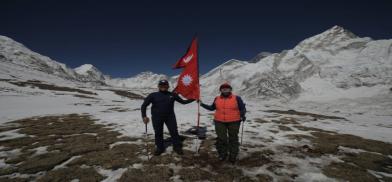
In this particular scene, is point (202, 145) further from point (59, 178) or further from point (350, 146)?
point (350, 146)

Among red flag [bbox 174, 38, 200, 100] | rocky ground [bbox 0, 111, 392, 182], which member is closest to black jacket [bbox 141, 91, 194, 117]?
red flag [bbox 174, 38, 200, 100]

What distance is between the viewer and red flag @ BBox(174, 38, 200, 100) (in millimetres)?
10039

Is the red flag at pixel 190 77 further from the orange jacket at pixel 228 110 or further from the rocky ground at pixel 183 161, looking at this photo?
the rocky ground at pixel 183 161

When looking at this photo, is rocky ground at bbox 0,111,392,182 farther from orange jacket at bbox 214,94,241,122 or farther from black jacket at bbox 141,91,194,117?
black jacket at bbox 141,91,194,117

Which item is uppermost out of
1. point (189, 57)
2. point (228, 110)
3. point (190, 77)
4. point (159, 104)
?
point (189, 57)

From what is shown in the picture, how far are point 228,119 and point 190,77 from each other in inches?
123

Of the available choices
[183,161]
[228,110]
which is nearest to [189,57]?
[228,110]

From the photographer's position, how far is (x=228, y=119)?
27.2 feet

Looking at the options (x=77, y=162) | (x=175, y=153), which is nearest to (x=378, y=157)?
(x=175, y=153)

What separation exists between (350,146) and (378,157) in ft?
6.09

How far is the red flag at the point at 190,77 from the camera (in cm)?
1004

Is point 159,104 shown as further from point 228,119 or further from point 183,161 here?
point 228,119

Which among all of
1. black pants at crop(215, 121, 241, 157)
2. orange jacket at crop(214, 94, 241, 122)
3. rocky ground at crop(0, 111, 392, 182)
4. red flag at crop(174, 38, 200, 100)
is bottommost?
rocky ground at crop(0, 111, 392, 182)

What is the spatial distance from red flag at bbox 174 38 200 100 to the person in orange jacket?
1756mm
